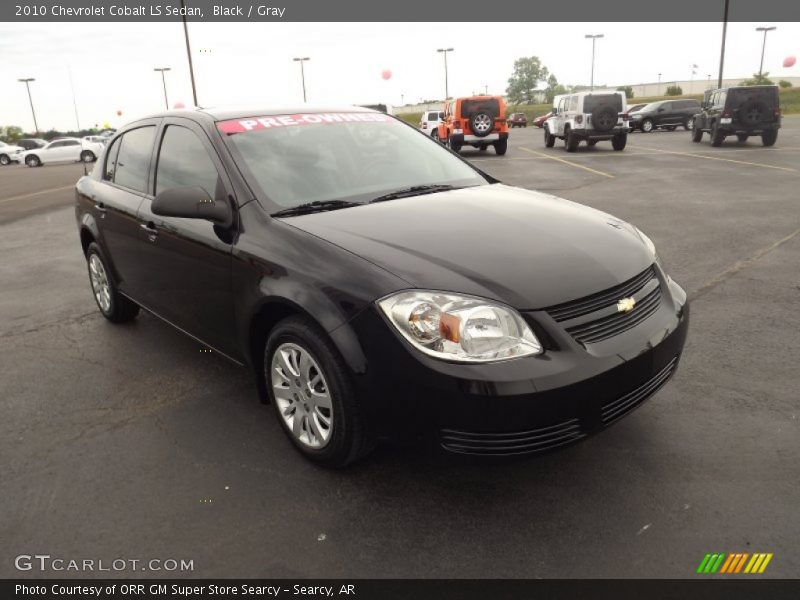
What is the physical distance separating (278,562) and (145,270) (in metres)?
2.48

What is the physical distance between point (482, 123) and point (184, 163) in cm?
1866

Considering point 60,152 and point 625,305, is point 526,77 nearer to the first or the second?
point 60,152

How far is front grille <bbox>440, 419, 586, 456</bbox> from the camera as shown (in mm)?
2432

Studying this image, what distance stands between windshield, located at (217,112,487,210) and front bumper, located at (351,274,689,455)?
109cm

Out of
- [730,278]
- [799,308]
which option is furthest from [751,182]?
[799,308]

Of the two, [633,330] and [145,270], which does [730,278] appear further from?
[145,270]

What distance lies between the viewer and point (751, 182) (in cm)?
1221

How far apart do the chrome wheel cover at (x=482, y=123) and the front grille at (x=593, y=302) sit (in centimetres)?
1925

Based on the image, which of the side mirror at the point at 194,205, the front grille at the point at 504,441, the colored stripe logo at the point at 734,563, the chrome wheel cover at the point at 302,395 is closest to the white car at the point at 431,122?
the side mirror at the point at 194,205

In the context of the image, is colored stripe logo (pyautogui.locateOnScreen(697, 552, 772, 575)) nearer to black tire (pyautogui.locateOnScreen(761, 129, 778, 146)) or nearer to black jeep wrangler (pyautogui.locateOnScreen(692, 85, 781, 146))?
black jeep wrangler (pyautogui.locateOnScreen(692, 85, 781, 146))

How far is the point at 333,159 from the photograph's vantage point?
11.8ft

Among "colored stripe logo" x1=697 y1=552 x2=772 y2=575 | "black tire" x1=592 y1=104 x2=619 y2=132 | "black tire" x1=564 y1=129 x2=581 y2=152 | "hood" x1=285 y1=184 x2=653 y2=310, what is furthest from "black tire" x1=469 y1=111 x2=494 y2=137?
"colored stripe logo" x1=697 y1=552 x2=772 y2=575

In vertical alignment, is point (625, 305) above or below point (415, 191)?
below

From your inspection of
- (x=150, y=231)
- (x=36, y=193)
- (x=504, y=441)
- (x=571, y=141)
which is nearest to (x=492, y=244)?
(x=504, y=441)
